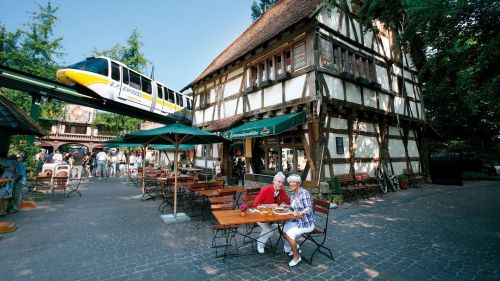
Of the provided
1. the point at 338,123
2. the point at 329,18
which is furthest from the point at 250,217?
the point at 329,18

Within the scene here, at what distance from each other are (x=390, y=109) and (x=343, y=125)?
151 inches

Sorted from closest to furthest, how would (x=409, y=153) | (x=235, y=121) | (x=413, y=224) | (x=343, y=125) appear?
(x=413, y=224)
(x=343, y=125)
(x=235, y=121)
(x=409, y=153)

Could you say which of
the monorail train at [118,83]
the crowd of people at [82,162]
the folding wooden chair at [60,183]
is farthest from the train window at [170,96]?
the folding wooden chair at [60,183]

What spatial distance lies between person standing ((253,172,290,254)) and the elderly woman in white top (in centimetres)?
33

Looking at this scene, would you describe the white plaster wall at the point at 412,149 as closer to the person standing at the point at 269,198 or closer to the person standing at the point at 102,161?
the person standing at the point at 269,198

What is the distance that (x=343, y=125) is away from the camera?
357 inches

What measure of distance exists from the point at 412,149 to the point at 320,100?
344 inches

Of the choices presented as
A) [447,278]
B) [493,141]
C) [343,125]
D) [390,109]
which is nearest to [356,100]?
[343,125]

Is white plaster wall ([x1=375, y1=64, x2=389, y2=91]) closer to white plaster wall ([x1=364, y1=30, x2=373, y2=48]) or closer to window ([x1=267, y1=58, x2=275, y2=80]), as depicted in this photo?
white plaster wall ([x1=364, y1=30, x2=373, y2=48])

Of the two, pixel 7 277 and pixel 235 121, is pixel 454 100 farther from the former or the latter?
pixel 7 277

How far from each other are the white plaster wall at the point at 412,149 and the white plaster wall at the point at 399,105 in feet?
7.17

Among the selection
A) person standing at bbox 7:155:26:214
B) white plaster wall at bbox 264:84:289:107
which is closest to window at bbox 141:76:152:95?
person standing at bbox 7:155:26:214

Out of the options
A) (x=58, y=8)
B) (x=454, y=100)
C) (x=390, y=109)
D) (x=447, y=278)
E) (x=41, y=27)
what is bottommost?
(x=447, y=278)

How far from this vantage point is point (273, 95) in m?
9.55
